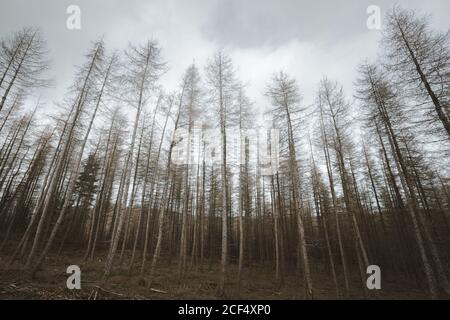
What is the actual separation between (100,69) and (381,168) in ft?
81.9

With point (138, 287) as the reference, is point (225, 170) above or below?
above

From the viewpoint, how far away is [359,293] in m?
13.5

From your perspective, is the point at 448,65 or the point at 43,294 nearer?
the point at 43,294

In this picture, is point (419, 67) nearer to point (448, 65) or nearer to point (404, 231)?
point (448, 65)

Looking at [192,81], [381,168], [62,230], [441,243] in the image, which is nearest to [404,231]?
[441,243]

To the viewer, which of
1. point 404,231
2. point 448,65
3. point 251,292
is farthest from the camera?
point 404,231

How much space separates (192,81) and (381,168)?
64.3 feet

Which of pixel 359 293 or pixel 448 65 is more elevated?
pixel 448 65
